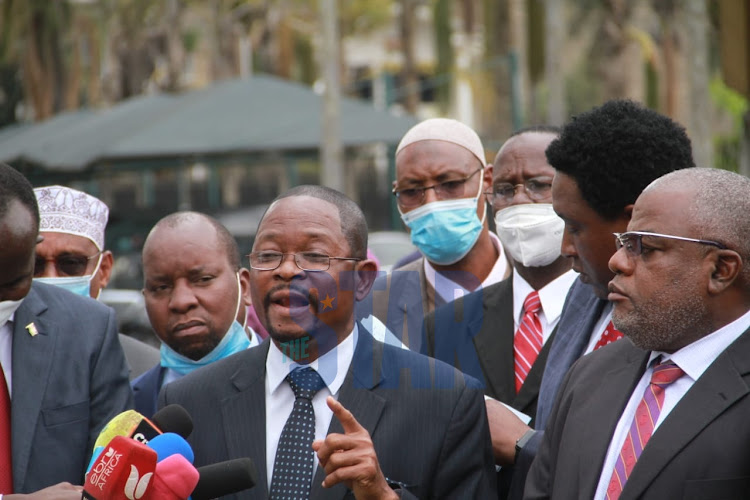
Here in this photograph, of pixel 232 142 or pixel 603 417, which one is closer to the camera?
pixel 603 417

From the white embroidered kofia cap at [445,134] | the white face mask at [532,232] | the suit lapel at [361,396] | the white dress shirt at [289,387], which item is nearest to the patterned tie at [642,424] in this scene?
the suit lapel at [361,396]

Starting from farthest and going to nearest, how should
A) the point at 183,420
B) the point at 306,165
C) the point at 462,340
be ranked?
the point at 306,165, the point at 462,340, the point at 183,420

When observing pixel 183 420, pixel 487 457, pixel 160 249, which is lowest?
pixel 487 457

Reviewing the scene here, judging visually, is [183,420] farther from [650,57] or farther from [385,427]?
[650,57]

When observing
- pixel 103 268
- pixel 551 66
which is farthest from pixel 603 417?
pixel 551 66

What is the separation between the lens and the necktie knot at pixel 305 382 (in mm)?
3752

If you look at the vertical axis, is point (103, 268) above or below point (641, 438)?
above

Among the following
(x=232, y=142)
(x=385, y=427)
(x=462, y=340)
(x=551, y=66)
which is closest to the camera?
(x=385, y=427)

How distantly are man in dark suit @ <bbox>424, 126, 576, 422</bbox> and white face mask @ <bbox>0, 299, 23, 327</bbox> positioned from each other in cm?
183

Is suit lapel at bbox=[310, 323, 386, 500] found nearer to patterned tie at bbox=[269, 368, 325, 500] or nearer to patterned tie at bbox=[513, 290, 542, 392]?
patterned tie at bbox=[269, 368, 325, 500]

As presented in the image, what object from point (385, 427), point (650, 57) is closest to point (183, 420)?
point (385, 427)

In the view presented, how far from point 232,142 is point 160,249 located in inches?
574

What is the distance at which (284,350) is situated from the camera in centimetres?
384

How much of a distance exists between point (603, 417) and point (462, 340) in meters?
1.39
